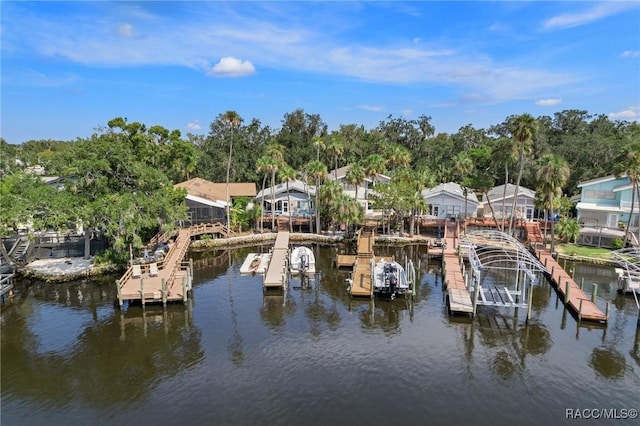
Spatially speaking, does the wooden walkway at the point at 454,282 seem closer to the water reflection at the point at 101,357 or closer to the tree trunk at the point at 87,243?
the water reflection at the point at 101,357

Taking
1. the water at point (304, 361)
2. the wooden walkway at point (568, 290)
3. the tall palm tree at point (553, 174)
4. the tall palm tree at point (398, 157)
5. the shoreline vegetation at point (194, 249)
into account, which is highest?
the tall palm tree at point (398, 157)

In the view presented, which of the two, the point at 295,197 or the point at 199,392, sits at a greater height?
the point at 295,197

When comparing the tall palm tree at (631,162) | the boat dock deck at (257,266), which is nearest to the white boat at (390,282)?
the boat dock deck at (257,266)

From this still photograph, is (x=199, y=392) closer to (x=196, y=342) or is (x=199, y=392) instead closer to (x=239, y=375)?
(x=239, y=375)

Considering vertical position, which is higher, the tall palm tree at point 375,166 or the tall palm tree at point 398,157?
the tall palm tree at point 398,157

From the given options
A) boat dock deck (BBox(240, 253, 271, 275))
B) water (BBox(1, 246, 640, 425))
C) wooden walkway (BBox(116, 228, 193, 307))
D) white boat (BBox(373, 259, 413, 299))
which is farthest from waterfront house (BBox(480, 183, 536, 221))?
wooden walkway (BBox(116, 228, 193, 307))

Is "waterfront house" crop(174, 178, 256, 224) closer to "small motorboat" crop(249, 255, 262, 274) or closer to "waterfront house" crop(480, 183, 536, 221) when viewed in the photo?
"small motorboat" crop(249, 255, 262, 274)

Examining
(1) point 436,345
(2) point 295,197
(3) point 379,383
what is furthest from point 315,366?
(2) point 295,197
